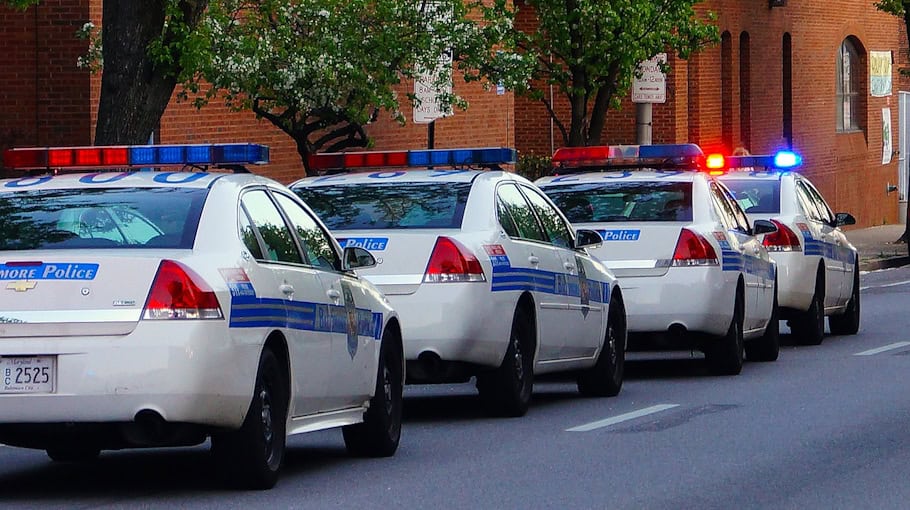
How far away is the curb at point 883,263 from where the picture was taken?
1358 inches

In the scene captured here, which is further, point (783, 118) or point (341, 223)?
point (783, 118)

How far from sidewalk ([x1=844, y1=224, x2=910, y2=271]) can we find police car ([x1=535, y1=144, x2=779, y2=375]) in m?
18.3

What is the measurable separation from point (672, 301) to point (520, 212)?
2.36m

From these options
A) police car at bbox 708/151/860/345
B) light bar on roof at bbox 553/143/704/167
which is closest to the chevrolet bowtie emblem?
light bar on roof at bbox 553/143/704/167

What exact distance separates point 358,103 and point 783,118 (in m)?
24.6

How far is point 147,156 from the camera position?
31.8 feet

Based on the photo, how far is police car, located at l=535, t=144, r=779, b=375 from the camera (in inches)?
586

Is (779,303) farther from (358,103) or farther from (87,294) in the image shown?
(87,294)

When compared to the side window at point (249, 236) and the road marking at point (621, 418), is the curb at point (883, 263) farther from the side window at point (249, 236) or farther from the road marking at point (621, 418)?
the side window at point (249, 236)

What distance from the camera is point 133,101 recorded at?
17.3 meters

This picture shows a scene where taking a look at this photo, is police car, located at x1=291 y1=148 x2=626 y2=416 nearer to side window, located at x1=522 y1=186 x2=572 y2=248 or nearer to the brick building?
side window, located at x1=522 y1=186 x2=572 y2=248

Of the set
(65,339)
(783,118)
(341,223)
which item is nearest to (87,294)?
(65,339)

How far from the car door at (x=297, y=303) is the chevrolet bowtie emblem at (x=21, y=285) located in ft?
3.35

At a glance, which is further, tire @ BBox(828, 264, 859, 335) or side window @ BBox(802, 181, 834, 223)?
tire @ BBox(828, 264, 859, 335)
